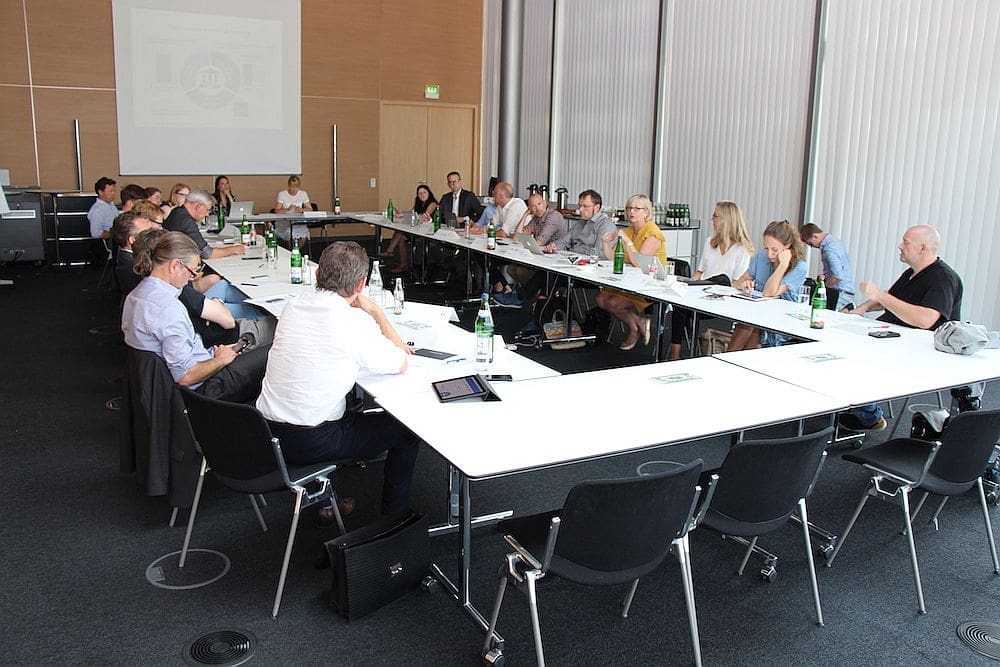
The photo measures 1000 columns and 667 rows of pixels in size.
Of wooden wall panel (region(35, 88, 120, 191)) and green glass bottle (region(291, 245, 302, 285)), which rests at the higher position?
wooden wall panel (region(35, 88, 120, 191))

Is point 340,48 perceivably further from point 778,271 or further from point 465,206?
point 778,271

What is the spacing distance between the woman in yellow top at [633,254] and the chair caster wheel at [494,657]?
13.7 feet

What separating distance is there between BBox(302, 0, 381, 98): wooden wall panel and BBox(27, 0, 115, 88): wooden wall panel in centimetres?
267

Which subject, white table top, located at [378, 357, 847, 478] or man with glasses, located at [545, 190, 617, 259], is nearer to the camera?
white table top, located at [378, 357, 847, 478]

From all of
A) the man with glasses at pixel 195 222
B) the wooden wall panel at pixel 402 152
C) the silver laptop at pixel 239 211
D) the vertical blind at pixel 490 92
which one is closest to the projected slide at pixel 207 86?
the wooden wall panel at pixel 402 152

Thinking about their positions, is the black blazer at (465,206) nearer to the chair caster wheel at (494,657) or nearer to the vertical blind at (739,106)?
the vertical blind at (739,106)

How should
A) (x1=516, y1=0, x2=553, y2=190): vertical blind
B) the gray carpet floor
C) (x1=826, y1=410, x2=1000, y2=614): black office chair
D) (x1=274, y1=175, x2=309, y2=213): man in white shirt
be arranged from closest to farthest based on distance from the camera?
the gray carpet floor → (x1=826, y1=410, x2=1000, y2=614): black office chair → (x1=274, y1=175, x2=309, y2=213): man in white shirt → (x1=516, y1=0, x2=553, y2=190): vertical blind

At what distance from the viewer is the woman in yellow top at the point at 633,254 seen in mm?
6504

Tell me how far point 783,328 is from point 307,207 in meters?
8.55

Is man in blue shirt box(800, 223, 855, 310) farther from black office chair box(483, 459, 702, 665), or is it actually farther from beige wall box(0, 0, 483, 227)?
beige wall box(0, 0, 483, 227)

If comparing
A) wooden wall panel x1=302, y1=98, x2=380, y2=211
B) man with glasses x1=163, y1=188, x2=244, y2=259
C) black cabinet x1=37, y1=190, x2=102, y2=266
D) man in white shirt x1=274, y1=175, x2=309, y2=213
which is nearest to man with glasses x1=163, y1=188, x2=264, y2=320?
man with glasses x1=163, y1=188, x2=244, y2=259

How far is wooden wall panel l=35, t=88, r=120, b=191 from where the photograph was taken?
10984 mm

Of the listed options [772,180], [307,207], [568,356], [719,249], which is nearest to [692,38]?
[772,180]

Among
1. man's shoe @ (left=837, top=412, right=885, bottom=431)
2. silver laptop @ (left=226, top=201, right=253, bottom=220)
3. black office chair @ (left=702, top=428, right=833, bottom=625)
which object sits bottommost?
man's shoe @ (left=837, top=412, right=885, bottom=431)
